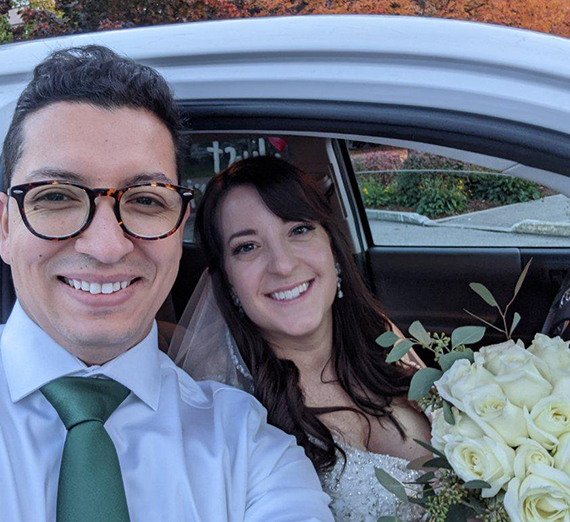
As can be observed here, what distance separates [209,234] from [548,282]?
1.99 metres

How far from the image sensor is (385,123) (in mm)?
1475

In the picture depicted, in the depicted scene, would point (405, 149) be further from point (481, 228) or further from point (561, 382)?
point (481, 228)

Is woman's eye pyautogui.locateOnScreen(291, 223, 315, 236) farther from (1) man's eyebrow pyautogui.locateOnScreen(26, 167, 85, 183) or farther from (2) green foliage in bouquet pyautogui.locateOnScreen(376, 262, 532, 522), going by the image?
(1) man's eyebrow pyautogui.locateOnScreen(26, 167, 85, 183)

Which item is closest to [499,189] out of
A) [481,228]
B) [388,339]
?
[481,228]

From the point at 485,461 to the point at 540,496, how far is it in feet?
0.34

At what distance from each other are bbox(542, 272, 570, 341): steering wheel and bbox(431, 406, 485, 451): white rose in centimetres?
116

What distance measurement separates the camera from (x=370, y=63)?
1451 millimetres

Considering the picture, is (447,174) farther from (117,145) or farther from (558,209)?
(117,145)

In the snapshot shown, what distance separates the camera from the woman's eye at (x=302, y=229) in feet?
7.27

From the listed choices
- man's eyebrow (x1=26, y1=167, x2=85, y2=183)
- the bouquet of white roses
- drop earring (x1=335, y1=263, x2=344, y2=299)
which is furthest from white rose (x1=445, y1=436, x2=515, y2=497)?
drop earring (x1=335, y1=263, x2=344, y2=299)

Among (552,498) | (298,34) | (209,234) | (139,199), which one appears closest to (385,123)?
(298,34)

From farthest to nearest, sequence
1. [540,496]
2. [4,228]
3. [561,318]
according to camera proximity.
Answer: [561,318] → [4,228] → [540,496]

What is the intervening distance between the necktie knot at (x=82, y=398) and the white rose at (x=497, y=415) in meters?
0.71

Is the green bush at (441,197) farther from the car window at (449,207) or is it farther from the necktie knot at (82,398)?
the necktie knot at (82,398)
